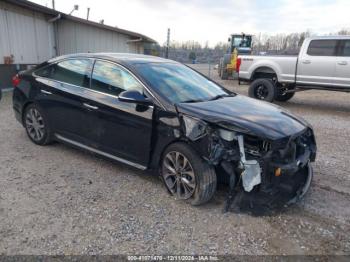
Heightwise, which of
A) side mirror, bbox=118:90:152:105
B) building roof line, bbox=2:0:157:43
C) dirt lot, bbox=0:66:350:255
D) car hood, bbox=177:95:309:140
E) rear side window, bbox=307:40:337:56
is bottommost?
dirt lot, bbox=0:66:350:255

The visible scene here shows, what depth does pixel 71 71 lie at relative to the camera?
4477 millimetres

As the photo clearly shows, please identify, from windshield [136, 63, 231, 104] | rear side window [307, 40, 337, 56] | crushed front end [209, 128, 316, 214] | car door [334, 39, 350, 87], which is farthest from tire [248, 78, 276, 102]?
crushed front end [209, 128, 316, 214]

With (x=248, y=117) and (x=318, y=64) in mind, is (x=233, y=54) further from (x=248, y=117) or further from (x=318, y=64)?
(x=248, y=117)

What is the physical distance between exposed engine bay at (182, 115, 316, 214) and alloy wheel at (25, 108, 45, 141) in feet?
9.22

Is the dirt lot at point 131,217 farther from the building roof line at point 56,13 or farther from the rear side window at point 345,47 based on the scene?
the building roof line at point 56,13

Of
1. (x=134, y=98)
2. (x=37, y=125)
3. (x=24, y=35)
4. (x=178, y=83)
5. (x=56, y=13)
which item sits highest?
(x=56, y=13)

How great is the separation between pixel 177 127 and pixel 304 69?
24.3ft

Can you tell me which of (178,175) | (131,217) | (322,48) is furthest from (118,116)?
(322,48)

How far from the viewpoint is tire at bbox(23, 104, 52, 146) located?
15.8 ft

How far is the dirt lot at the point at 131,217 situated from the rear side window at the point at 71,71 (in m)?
1.20

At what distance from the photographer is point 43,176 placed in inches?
156

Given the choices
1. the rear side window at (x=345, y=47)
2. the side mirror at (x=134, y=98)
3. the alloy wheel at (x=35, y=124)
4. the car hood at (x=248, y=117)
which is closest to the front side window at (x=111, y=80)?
the side mirror at (x=134, y=98)

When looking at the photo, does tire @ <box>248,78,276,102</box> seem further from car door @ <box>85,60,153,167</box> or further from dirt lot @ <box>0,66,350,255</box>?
car door @ <box>85,60,153,167</box>

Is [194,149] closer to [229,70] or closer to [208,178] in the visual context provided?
[208,178]
